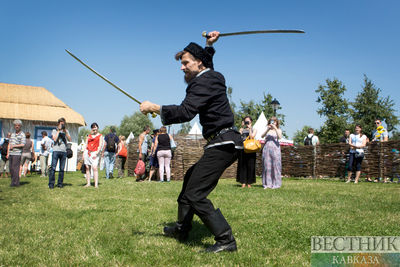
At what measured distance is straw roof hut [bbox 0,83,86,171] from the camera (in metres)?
21.2

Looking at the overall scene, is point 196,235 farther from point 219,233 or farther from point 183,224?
point 219,233

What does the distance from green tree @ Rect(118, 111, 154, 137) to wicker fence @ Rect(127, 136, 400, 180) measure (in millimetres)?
59770

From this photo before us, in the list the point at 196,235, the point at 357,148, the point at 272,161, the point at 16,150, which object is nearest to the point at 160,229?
the point at 196,235

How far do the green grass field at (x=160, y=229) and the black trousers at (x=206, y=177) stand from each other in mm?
511

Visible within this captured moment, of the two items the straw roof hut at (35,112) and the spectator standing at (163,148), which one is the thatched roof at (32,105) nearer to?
the straw roof hut at (35,112)

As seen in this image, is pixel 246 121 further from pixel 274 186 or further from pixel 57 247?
pixel 57 247

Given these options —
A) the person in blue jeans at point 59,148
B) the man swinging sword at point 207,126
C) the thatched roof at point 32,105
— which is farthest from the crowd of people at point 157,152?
the thatched roof at point 32,105

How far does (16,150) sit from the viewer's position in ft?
37.2

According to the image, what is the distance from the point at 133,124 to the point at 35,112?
54.7m

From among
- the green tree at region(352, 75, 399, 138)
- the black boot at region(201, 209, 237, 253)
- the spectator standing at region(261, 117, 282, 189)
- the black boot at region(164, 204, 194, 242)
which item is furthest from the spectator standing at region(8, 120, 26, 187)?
the green tree at region(352, 75, 399, 138)

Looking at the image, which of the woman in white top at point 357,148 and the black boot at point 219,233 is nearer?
the black boot at point 219,233

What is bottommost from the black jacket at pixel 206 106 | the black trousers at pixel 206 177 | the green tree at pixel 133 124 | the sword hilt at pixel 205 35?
the black trousers at pixel 206 177

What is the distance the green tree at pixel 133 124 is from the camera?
250ft

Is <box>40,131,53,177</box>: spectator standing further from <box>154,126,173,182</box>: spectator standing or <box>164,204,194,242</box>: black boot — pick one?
<box>164,204,194,242</box>: black boot
